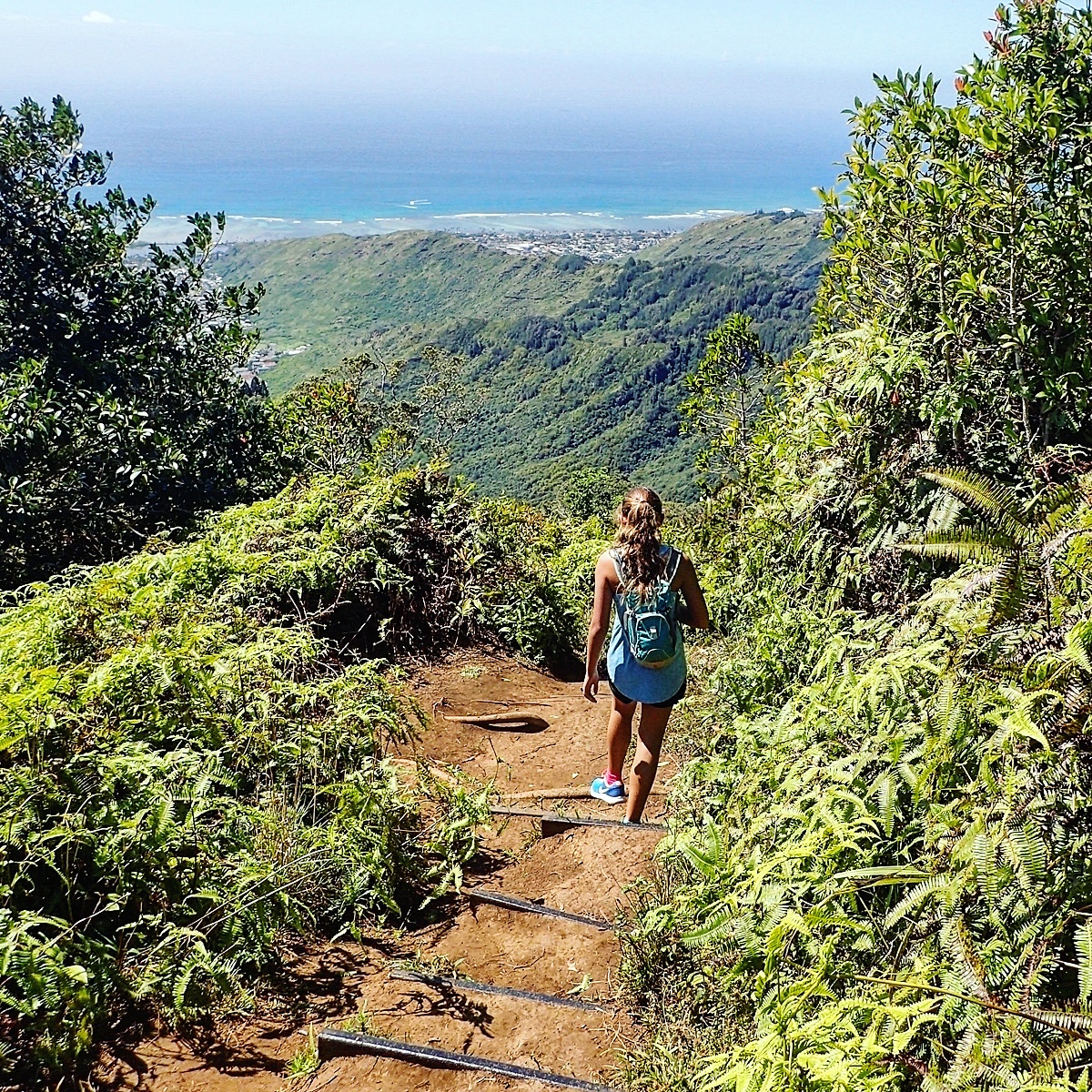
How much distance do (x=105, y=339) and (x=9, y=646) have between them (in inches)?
336

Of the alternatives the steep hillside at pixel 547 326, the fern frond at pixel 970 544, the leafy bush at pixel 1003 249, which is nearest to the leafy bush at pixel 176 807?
the fern frond at pixel 970 544

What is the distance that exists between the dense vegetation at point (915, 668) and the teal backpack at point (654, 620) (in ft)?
1.07

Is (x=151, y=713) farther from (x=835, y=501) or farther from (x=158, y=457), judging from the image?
(x=158, y=457)

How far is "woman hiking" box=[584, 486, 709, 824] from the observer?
435 centimetres

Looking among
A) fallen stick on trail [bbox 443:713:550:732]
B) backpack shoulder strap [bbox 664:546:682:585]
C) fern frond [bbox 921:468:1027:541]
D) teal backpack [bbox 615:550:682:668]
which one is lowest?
fallen stick on trail [bbox 443:713:550:732]

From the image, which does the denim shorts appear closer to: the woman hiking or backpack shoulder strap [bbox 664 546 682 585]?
the woman hiking

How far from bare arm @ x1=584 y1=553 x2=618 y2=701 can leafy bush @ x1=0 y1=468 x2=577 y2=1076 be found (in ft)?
2.91

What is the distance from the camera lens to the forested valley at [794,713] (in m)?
2.09

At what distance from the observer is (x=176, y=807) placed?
319cm

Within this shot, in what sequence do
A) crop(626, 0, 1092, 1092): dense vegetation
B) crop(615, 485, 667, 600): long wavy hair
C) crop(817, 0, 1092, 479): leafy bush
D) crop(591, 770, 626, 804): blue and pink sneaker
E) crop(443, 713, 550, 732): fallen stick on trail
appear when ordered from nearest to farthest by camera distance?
crop(626, 0, 1092, 1092): dense vegetation
crop(817, 0, 1092, 479): leafy bush
crop(615, 485, 667, 600): long wavy hair
crop(591, 770, 626, 804): blue and pink sneaker
crop(443, 713, 550, 732): fallen stick on trail

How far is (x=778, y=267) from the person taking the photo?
184 metres

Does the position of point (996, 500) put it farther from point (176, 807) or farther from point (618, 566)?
point (176, 807)

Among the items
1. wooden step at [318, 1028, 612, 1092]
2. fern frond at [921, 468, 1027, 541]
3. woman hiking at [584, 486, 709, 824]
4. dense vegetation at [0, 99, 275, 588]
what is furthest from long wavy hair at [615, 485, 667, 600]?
dense vegetation at [0, 99, 275, 588]

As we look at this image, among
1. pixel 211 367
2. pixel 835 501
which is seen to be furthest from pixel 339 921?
pixel 211 367
